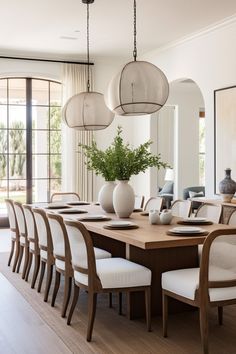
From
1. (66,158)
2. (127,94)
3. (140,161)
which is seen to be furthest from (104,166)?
(66,158)

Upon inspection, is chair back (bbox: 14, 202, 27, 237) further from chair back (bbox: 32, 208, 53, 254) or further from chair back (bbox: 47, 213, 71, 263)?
chair back (bbox: 47, 213, 71, 263)

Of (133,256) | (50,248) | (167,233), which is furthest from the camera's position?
(50,248)

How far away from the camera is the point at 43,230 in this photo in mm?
4887

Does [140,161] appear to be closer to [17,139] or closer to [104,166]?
[104,166]

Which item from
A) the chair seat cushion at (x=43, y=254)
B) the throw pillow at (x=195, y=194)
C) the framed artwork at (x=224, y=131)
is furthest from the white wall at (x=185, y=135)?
the chair seat cushion at (x=43, y=254)

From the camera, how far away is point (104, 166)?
5.32 meters

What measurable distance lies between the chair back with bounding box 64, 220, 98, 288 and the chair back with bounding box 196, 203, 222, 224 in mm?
1630

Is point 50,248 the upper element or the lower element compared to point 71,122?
lower

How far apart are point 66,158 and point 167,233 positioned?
19.4 feet

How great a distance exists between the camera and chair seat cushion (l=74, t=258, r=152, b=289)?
3715 millimetres

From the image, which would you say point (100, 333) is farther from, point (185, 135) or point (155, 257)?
point (185, 135)

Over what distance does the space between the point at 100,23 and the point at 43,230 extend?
356 centimetres

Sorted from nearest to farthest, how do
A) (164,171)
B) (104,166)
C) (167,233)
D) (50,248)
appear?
1. (167,233)
2. (50,248)
3. (104,166)
4. (164,171)

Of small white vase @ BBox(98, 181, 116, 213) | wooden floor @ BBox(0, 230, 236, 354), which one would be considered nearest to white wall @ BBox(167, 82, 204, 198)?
small white vase @ BBox(98, 181, 116, 213)
